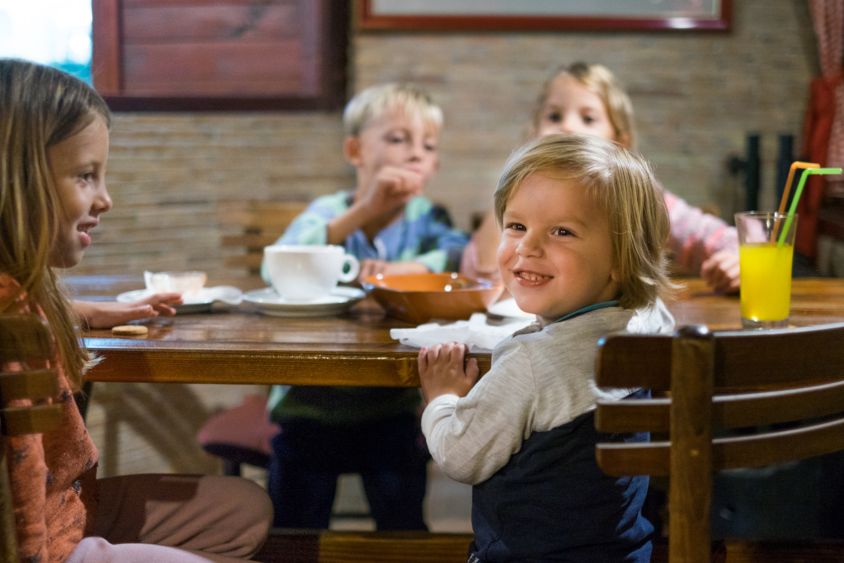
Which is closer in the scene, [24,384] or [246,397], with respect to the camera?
[24,384]

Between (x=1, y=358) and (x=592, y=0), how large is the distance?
2.27m

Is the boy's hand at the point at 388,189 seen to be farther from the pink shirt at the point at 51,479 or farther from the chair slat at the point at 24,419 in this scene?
the chair slat at the point at 24,419

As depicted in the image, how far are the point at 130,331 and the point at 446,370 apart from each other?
48cm

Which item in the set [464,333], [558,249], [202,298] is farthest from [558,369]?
[202,298]

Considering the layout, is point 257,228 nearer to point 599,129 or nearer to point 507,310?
point 599,129

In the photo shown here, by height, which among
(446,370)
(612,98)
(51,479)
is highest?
(612,98)

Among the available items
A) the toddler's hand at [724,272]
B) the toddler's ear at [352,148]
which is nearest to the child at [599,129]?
the toddler's hand at [724,272]

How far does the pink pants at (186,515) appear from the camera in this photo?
1.35 meters

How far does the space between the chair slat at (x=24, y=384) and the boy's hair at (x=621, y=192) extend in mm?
601

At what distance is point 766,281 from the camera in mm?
1487

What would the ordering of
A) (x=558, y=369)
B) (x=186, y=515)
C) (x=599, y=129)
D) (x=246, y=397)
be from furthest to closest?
(x=246, y=397) → (x=599, y=129) → (x=186, y=515) → (x=558, y=369)

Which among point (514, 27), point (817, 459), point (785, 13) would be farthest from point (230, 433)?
point (785, 13)

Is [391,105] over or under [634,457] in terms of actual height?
over

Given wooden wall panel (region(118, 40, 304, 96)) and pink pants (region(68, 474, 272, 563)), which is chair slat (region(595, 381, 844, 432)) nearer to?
pink pants (region(68, 474, 272, 563))
